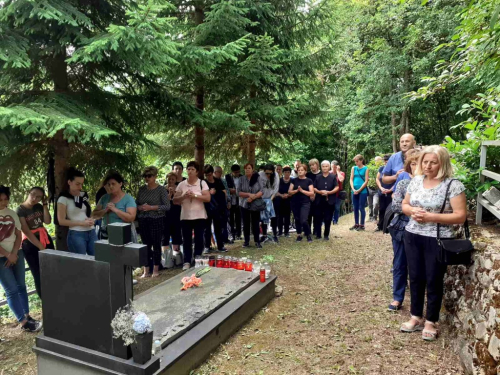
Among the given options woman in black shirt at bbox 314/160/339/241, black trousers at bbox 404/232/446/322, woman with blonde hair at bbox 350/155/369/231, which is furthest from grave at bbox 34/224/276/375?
woman with blonde hair at bbox 350/155/369/231

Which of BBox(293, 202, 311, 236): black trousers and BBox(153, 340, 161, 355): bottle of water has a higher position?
BBox(293, 202, 311, 236): black trousers

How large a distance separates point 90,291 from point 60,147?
9.42 feet

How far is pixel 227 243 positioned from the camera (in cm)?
838

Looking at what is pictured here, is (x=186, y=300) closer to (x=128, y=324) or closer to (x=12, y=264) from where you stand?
(x=128, y=324)

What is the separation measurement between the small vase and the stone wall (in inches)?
103

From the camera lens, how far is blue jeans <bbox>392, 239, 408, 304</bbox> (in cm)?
406

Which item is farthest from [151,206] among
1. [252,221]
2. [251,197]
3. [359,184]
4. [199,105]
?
[359,184]

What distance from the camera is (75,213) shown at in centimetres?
491

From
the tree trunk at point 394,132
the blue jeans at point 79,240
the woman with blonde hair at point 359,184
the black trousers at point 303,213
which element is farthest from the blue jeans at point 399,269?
the tree trunk at point 394,132

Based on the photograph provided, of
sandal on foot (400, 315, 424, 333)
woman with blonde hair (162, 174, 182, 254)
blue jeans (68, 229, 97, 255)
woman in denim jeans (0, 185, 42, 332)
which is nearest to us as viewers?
sandal on foot (400, 315, 424, 333)

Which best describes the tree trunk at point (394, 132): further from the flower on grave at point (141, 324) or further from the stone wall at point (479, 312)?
the flower on grave at point (141, 324)

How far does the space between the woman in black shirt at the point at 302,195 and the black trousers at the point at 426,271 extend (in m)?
4.38

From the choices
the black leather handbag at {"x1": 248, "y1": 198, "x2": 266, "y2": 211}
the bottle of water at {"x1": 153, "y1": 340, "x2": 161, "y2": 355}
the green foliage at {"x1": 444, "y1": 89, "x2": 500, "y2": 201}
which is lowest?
the bottle of water at {"x1": 153, "y1": 340, "x2": 161, "y2": 355}

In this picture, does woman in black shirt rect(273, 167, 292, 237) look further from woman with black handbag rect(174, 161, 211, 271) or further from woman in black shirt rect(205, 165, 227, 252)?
woman with black handbag rect(174, 161, 211, 271)
